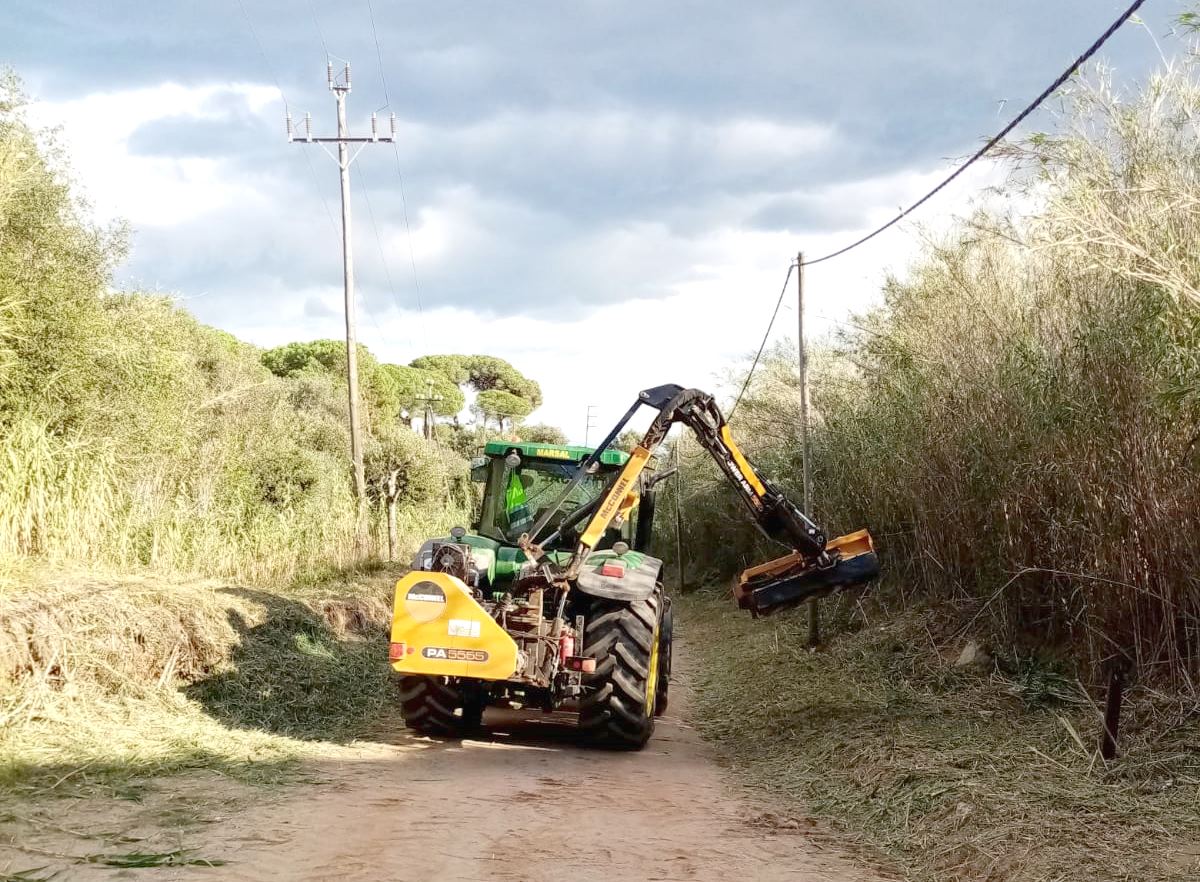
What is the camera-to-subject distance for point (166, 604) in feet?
25.8

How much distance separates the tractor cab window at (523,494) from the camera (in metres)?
9.14

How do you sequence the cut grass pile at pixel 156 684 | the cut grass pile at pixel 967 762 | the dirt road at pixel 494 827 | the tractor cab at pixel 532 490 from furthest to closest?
1. the tractor cab at pixel 532 490
2. the cut grass pile at pixel 156 684
3. the cut grass pile at pixel 967 762
4. the dirt road at pixel 494 827

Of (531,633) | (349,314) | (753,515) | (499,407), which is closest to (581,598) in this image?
(531,633)

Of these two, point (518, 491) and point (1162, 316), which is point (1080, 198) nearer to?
point (1162, 316)

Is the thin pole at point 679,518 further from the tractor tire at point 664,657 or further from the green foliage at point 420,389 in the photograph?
the green foliage at point 420,389

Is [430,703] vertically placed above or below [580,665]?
below

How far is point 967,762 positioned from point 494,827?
282 cm

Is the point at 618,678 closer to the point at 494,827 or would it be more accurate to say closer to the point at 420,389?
the point at 494,827

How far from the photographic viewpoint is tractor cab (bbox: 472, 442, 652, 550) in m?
9.06

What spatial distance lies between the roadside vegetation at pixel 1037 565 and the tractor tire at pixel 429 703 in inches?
88.1

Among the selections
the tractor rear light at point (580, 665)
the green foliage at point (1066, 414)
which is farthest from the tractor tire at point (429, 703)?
the green foliage at point (1066, 414)

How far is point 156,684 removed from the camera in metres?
7.26

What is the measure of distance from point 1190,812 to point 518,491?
5.70 m

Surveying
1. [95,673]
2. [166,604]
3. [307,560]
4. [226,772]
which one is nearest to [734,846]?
[226,772]
